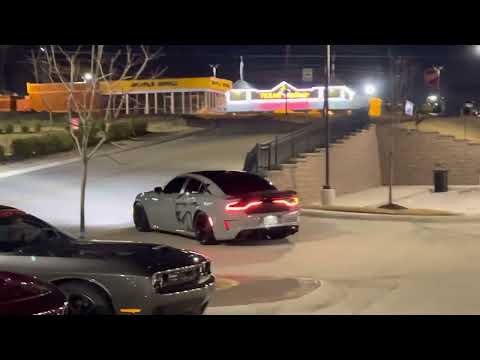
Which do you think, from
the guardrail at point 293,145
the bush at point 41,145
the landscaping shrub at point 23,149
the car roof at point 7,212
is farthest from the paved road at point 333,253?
the bush at point 41,145

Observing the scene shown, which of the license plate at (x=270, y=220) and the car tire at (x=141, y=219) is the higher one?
the license plate at (x=270, y=220)

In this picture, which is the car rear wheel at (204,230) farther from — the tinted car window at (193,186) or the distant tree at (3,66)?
the distant tree at (3,66)

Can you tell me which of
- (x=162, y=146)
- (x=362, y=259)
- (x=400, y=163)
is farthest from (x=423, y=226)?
(x=162, y=146)

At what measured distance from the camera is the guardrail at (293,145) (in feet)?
81.2

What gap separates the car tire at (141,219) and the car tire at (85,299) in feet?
31.1

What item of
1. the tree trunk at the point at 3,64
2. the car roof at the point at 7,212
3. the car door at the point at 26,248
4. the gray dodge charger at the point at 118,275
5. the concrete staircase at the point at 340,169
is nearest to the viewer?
the gray dodge charger at the point at 118,275

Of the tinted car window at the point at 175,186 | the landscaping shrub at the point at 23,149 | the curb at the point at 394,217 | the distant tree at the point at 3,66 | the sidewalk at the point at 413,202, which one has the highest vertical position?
the distant tree at the point at 3,66

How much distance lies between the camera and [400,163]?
33719 mm

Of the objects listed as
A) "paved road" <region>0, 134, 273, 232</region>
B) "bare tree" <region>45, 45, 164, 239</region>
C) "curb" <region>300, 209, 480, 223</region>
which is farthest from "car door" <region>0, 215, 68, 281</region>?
"curb" <region>300, 209, 480, 223</region>

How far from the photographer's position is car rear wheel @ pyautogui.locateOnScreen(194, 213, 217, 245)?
15.3m

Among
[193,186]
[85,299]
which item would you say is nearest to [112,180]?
[193,186]

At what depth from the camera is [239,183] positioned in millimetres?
15914

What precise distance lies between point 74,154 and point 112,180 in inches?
373
